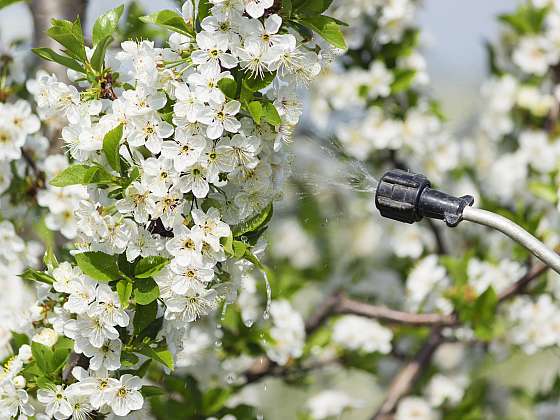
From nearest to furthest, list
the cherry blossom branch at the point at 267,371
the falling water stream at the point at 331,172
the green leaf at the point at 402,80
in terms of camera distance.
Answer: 1. the falling water stream at the point at 331,172
2. the cherry blossom branch at the point at 267,371
3. the green leaf at the point at 402,80

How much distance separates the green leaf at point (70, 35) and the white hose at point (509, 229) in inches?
24.7

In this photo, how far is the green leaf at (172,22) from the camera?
4.51 ft

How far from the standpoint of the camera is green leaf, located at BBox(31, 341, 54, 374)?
1437 mm

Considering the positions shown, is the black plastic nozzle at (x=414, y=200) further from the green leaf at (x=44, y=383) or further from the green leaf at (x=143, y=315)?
A: the green leaf at (x=44, y=383)

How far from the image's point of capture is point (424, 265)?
112 inches

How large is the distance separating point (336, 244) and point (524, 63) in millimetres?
1042

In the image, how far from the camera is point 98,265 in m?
1.36

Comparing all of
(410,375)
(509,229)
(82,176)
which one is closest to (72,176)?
(82,176)

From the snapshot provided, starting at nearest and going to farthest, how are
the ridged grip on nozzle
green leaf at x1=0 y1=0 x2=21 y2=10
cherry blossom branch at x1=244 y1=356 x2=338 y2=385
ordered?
the ridged grip on nozzle
green leaf at x1=0 y1=0 x2=21 y2=10
cherry blossom branch at x1=244 y1=356 x2=338 y2=385

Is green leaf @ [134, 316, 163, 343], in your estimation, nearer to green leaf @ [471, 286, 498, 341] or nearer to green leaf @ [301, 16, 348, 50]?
green leaf @ [301, 16, 348, 50]

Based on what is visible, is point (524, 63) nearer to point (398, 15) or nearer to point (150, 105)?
point (398, 15)

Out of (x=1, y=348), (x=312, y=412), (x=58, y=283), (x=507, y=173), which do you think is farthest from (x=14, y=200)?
(x=507, y=173)

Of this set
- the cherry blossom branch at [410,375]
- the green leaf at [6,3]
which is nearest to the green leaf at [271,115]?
the green leaf at [6,3]

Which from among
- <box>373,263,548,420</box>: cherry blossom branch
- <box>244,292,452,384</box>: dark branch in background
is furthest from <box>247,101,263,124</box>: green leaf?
<box>373,263,548,420</box>: cherry blossom branch
